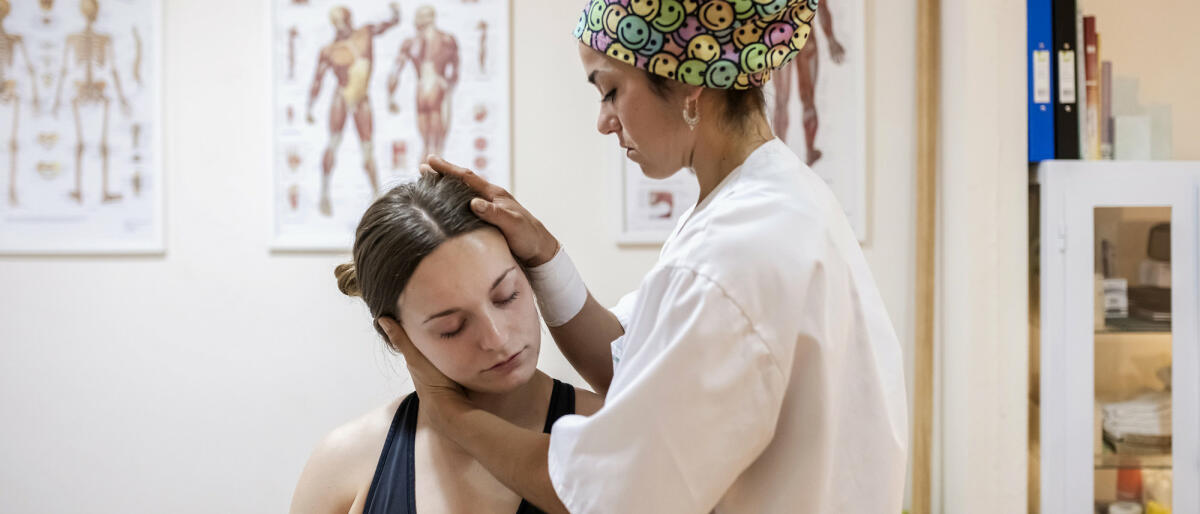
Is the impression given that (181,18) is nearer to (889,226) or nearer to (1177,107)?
(889,226)

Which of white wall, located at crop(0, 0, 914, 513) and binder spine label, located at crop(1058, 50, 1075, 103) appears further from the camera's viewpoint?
white wall, located at crop(0, 0, 914, 513)

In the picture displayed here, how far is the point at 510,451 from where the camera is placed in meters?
1.03

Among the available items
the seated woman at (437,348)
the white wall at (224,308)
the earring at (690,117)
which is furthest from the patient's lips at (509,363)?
the white wall at (224,308)

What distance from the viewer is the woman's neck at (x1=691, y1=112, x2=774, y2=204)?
1017mm

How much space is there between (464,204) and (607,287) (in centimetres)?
123

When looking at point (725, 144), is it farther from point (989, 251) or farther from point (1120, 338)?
point (1120, 338)

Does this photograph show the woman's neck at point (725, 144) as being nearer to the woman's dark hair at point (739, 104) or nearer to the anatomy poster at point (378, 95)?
the woman's dark hair at point (739, 104)

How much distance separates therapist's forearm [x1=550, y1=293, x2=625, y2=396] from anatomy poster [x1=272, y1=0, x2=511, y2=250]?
1.09m

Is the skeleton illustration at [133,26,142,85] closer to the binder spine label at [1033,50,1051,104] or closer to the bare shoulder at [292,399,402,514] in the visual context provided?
the bare shoulder at [292,399,402,514]

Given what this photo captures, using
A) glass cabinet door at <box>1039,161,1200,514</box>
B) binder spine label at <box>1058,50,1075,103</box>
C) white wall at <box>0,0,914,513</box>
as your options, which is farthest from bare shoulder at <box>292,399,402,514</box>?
binder spine label at <box>1058,50,1075,103</box>

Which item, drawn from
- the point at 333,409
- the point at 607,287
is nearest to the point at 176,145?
the point at 333,409

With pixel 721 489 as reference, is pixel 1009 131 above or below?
above

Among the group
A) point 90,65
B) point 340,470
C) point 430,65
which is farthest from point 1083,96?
point 90,65

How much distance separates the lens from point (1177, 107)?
229 cm
